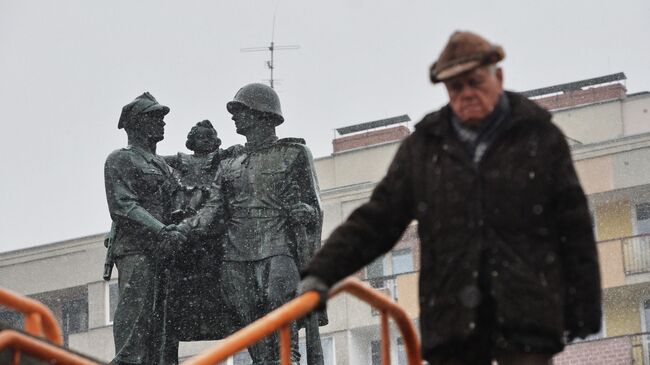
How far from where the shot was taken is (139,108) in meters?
15.1

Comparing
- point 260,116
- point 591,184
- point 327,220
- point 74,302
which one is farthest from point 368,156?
point 260,116

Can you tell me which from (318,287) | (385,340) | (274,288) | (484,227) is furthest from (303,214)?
(484,227)

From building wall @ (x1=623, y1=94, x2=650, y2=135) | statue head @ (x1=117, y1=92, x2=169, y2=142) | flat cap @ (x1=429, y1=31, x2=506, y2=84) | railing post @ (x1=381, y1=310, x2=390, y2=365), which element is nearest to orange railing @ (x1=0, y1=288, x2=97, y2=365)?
railing post @ (x1=381, y1=310, x2=390, y2=365)

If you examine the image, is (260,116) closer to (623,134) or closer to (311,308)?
(311,308)

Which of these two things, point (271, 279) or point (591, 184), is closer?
point (271, 279)

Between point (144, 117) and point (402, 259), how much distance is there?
1112 inches

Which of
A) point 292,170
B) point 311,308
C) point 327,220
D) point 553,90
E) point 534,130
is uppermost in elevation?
point 553,90

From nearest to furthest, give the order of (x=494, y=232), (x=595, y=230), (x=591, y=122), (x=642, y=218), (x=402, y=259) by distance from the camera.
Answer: (x=494, y=232)
(x=595, y=230)
(x=591, y=122)
(x=642, y=218)
(x=402, y=259)

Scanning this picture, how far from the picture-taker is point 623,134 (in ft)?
136

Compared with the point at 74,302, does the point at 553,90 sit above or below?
above

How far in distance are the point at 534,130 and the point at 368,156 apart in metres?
36.1

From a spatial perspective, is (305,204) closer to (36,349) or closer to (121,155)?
(121,155)

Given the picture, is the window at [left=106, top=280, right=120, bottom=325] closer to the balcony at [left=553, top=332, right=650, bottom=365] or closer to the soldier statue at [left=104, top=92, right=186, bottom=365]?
the balcony at [left=553, top=332, right=650, bottom=365]

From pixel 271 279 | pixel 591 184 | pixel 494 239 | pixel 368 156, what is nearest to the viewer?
pixel 494 239
